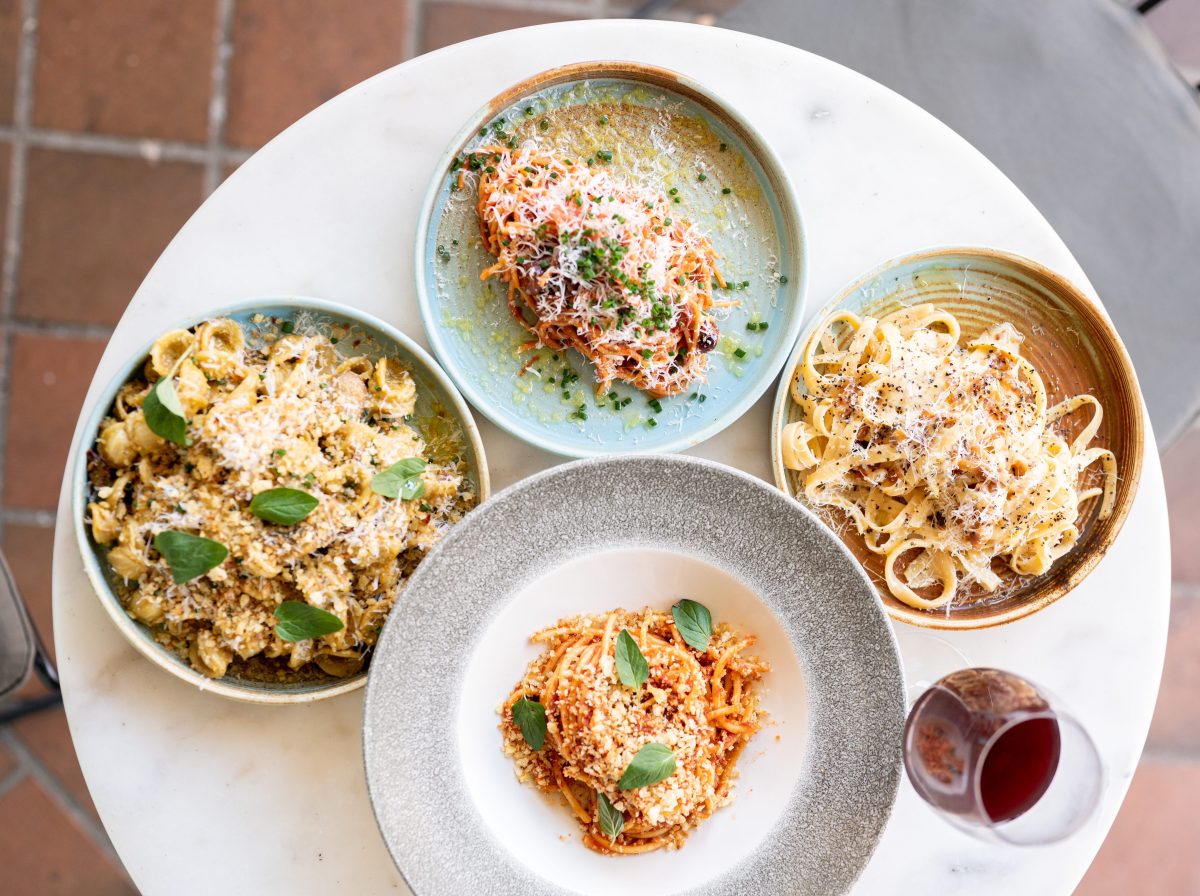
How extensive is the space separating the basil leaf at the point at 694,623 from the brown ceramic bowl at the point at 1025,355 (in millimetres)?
306

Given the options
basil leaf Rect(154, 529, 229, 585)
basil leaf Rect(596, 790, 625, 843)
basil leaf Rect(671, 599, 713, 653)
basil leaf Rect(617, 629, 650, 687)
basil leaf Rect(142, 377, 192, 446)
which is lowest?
basil leaf Rect(596, 790, 625, 843)

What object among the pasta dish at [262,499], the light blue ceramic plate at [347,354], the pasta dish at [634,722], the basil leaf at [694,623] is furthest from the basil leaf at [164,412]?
the basil leaf at [694,623]

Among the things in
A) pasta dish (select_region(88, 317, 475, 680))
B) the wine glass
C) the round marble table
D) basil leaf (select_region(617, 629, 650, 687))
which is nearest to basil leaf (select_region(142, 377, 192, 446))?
pasta dish (select_region(88, 317, 475, 680))

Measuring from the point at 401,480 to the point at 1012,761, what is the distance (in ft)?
3.97

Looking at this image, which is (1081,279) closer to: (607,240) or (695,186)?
(695,186)

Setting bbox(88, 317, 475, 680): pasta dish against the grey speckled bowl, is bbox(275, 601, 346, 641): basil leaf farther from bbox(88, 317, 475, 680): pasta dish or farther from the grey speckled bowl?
the grey speckled bowl

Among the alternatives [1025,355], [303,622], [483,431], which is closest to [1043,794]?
[1025,355]

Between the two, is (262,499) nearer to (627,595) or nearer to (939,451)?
(627,595)

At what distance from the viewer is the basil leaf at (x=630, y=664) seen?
1.93m

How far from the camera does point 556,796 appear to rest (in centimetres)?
205

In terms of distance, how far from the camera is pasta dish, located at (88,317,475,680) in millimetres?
1796

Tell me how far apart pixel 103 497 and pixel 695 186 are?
1.29 m

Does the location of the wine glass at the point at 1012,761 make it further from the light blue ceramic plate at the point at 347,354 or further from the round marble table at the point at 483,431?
the light blue ceramic plate at the point at 347,354

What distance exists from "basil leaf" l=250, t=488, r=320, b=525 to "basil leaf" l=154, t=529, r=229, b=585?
0.10 m
